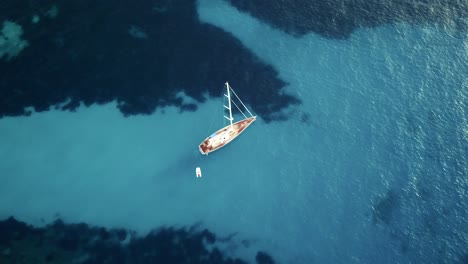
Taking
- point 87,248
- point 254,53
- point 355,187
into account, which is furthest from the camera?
point 254,53

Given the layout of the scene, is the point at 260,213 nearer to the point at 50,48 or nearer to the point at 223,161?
the point at 223,161

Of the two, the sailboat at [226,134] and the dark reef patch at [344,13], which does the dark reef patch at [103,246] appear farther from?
the dark reef patch at [344,13]

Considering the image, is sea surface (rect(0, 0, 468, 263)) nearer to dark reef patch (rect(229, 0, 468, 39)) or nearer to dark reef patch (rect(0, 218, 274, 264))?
dark reef patch (rect(229, 0, 468, 39))

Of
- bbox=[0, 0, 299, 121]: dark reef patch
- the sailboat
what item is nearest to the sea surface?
bbox=[0, 0, 299, 121]: dark reef patch

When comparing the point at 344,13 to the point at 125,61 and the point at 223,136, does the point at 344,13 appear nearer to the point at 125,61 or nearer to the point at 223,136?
the point at 223,136

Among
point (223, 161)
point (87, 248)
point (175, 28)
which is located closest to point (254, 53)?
point (175, 28)

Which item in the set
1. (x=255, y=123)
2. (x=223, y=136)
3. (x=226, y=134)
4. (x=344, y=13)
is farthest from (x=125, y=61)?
(x=344, y=13)
